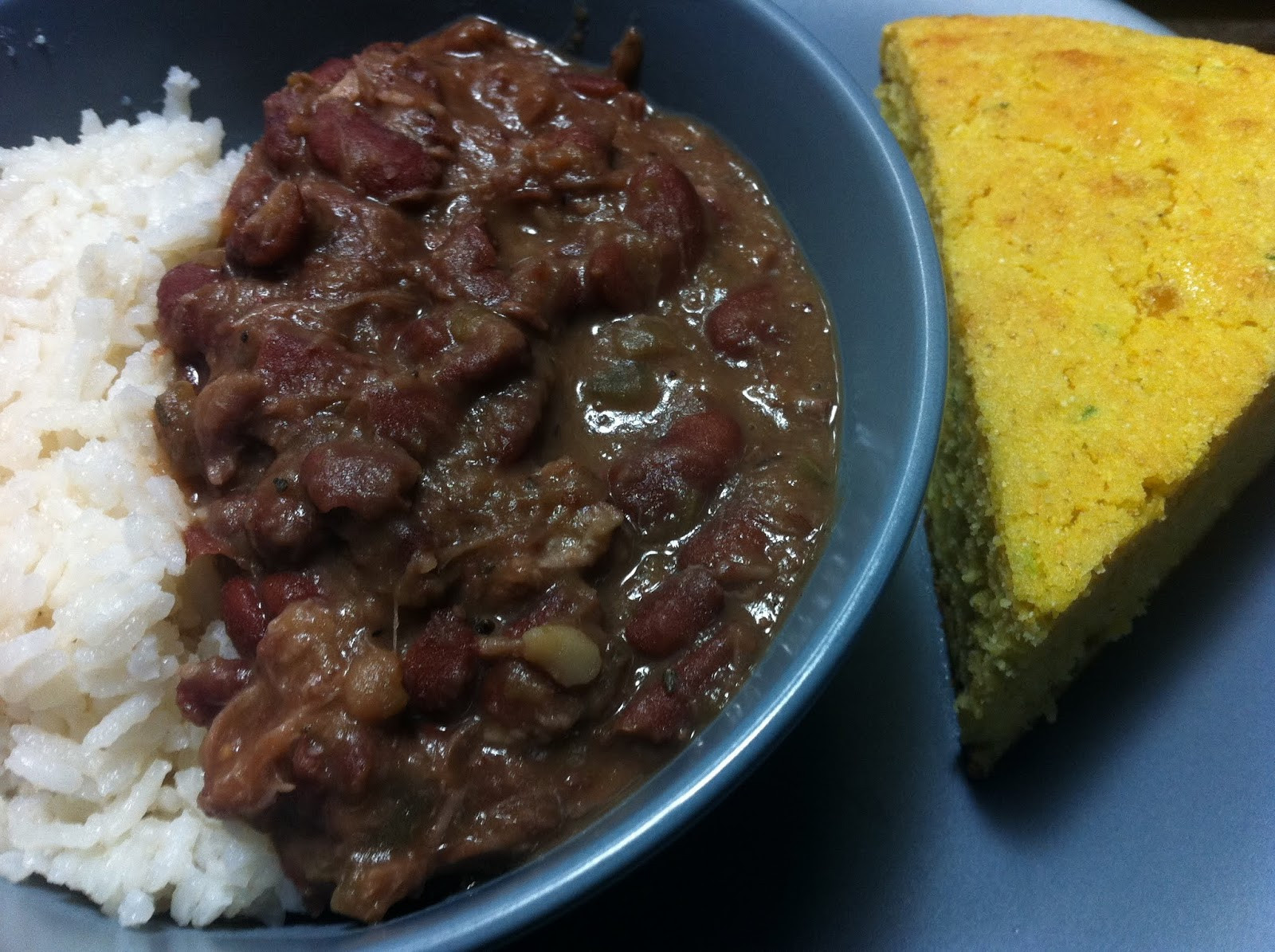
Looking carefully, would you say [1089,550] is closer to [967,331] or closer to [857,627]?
[967,331]

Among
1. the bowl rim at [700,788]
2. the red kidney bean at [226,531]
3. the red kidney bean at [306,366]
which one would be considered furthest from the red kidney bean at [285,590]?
the bowl rim at [700,788]

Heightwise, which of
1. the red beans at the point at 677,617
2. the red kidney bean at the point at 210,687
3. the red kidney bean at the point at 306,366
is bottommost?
the red kidney bean at the point at 210,687

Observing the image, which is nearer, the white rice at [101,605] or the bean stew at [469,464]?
the bean stew at [469,464]

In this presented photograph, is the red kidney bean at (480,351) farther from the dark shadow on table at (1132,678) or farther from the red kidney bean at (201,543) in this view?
the dark shadow on table at (1132,678)

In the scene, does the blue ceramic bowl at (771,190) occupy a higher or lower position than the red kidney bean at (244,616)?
higher

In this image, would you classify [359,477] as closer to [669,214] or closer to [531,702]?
[531,702]

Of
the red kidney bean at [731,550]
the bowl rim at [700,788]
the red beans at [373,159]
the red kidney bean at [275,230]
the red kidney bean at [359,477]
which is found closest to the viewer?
the bowl rim at [700,788]

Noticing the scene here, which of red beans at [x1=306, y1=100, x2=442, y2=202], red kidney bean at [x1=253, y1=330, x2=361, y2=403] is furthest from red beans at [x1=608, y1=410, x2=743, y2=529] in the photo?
red beans at [x1=306, y1=100, x2=442, y2=202]
